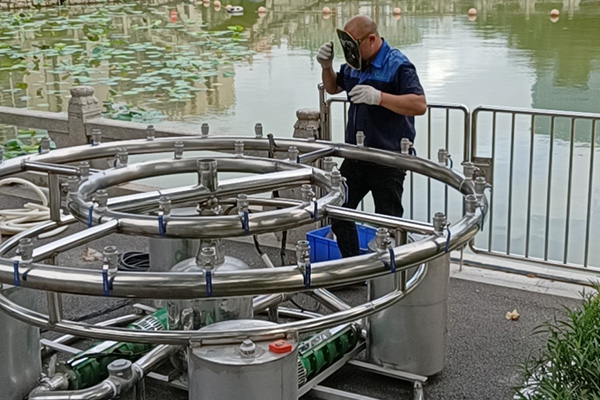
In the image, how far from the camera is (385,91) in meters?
4.56

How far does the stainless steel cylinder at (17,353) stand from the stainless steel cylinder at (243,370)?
1006mm

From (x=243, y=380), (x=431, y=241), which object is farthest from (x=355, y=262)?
(x=243, y=380)

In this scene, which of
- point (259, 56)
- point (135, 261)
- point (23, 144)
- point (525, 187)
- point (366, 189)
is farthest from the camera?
point (259, 56)

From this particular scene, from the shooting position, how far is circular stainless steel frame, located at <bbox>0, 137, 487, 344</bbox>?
8.21 ft

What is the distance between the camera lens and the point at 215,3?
90.9 ft

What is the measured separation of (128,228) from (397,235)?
1.08 metres

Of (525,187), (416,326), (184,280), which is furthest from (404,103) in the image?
(525,187)

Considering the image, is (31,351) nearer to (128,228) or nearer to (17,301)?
(17,301)

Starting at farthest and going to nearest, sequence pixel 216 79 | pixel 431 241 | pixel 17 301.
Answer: pixel 216 79 < pixel 17 301 < pixel 431 241

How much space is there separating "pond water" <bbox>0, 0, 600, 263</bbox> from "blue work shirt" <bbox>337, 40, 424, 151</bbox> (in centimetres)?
137

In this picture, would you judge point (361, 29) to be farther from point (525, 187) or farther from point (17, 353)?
point (525, 187)

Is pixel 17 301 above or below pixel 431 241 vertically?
below

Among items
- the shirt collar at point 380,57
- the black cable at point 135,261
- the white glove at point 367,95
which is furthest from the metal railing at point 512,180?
the black cable at point 135,261

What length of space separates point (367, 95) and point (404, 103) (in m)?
0.22
